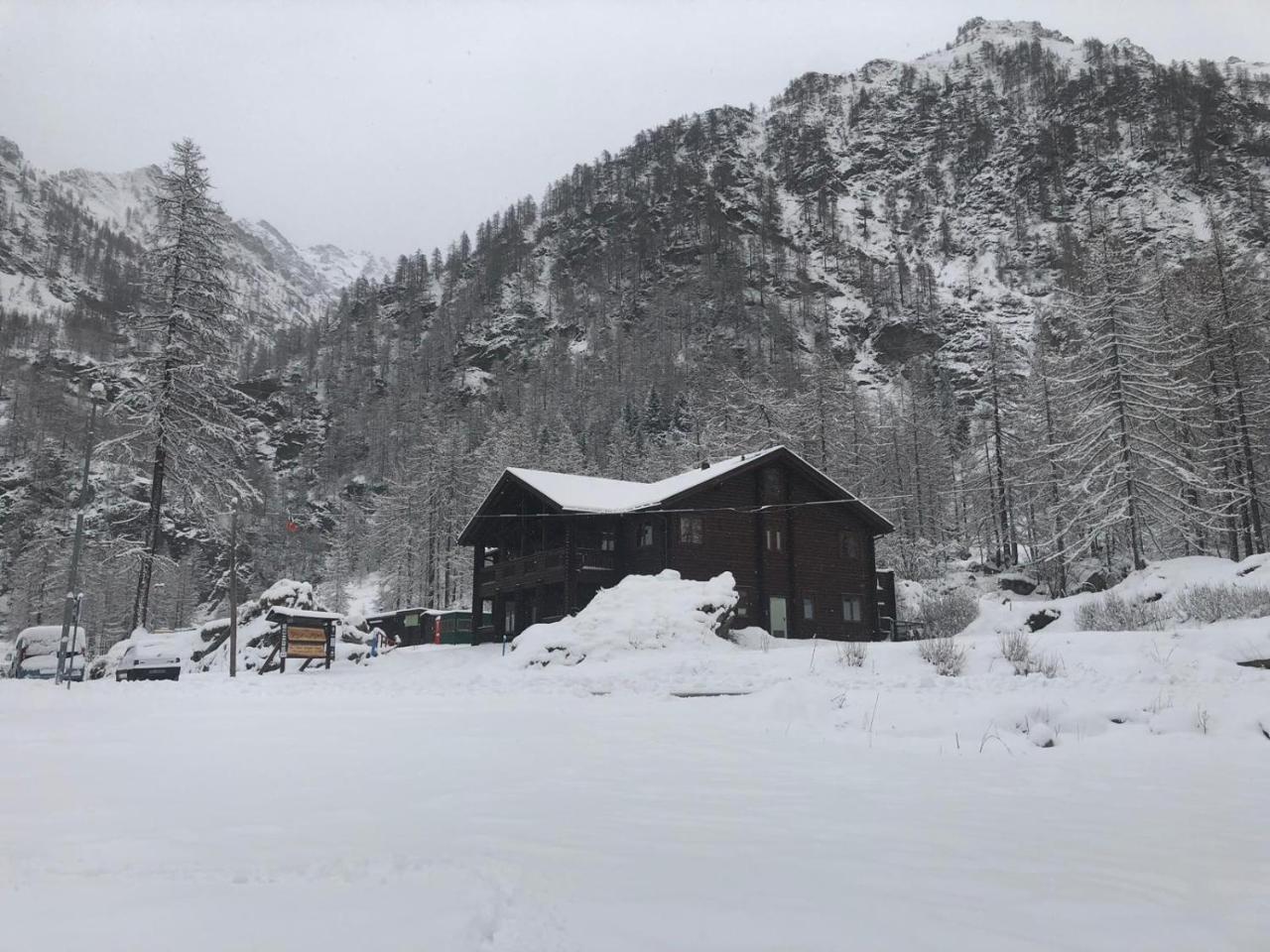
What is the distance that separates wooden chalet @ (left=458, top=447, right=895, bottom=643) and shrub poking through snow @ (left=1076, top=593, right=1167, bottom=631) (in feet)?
43.3

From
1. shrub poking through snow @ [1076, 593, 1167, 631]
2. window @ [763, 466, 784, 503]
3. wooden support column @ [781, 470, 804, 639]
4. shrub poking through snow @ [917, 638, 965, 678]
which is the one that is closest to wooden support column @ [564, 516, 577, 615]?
A: window @ [763, 466, 784, 503]

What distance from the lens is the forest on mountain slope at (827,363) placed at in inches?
1411

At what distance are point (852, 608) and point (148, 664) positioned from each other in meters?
30.1

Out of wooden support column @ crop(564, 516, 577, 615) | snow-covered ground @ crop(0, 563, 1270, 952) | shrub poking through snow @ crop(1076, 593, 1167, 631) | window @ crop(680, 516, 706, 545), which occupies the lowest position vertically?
snow-covered ground @ crop(0, 563, 1270, 952)

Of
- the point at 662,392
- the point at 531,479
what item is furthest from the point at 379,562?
the point at 662,392

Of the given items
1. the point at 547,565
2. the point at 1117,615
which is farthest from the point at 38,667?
the point at 1117,615

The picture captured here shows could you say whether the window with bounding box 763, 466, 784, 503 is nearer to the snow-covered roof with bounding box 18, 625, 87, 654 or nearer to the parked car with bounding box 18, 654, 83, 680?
the parked car with bounding box 18, 654, 83, 680

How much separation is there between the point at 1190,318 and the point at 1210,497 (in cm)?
1479

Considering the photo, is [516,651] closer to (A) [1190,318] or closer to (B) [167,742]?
(B) [167,742]

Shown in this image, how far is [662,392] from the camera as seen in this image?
389ft

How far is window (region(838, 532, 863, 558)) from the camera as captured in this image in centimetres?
3897

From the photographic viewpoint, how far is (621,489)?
1565 inches

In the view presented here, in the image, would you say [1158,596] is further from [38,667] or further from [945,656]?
[38,667]

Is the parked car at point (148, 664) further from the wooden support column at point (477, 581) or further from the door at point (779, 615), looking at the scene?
the door at point (779, 615)
